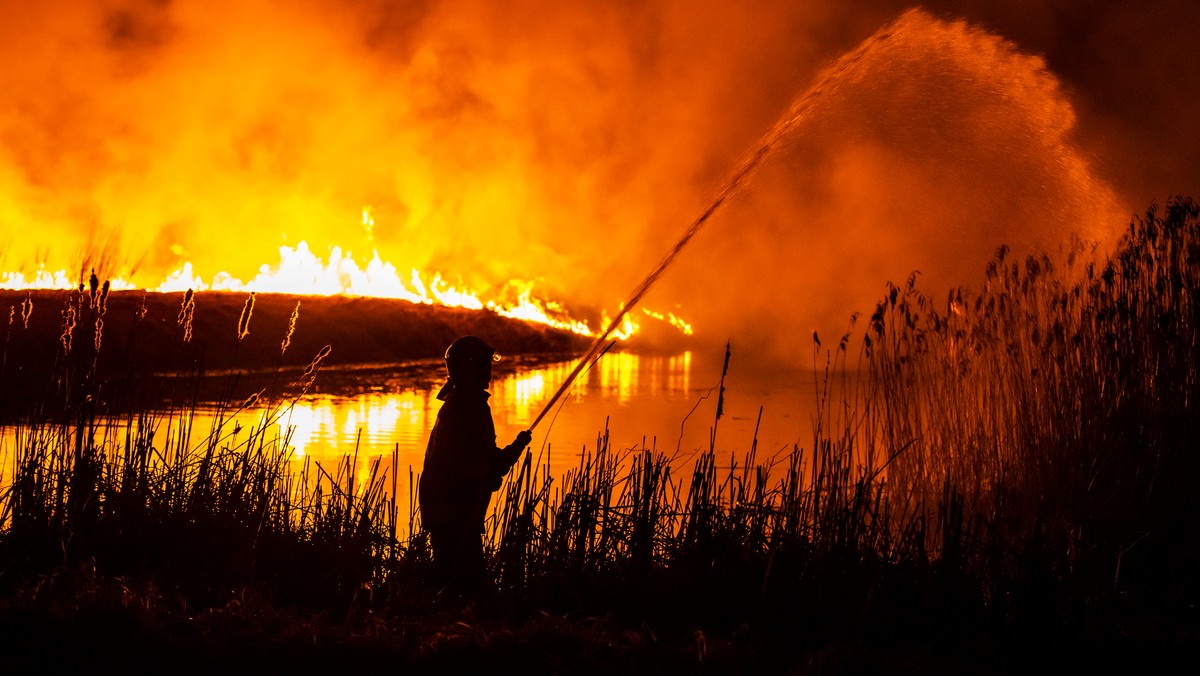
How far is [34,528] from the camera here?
5.57 m

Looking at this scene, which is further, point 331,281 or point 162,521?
point 331,281

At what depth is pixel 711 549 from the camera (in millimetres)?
5824

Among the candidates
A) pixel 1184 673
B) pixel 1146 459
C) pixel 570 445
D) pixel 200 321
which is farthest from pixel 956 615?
pixel 200 321

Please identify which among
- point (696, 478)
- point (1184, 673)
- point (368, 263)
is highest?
point (368, 263)

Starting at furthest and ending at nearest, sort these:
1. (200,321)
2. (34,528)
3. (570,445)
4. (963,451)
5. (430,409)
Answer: (200,321) → (430,409) → (570,445) → (963,451) → (34,528)

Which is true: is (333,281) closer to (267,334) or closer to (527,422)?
(267,334)

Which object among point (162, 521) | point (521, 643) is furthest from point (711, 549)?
point (162, 521)

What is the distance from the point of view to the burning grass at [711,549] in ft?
15.1

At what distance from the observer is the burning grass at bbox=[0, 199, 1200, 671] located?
4.59m

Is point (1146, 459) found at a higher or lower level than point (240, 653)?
higher

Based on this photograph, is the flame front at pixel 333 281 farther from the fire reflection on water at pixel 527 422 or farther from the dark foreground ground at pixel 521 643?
the dark foreground ground at pixel 521 643

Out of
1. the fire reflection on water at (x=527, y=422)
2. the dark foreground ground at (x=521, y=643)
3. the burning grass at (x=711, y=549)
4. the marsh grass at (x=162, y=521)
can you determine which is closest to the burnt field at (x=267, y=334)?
the fire reflection on water at (x=527, y=422)

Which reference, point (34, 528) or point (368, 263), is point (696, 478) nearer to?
point (34, 528)

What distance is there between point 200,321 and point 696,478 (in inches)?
927
